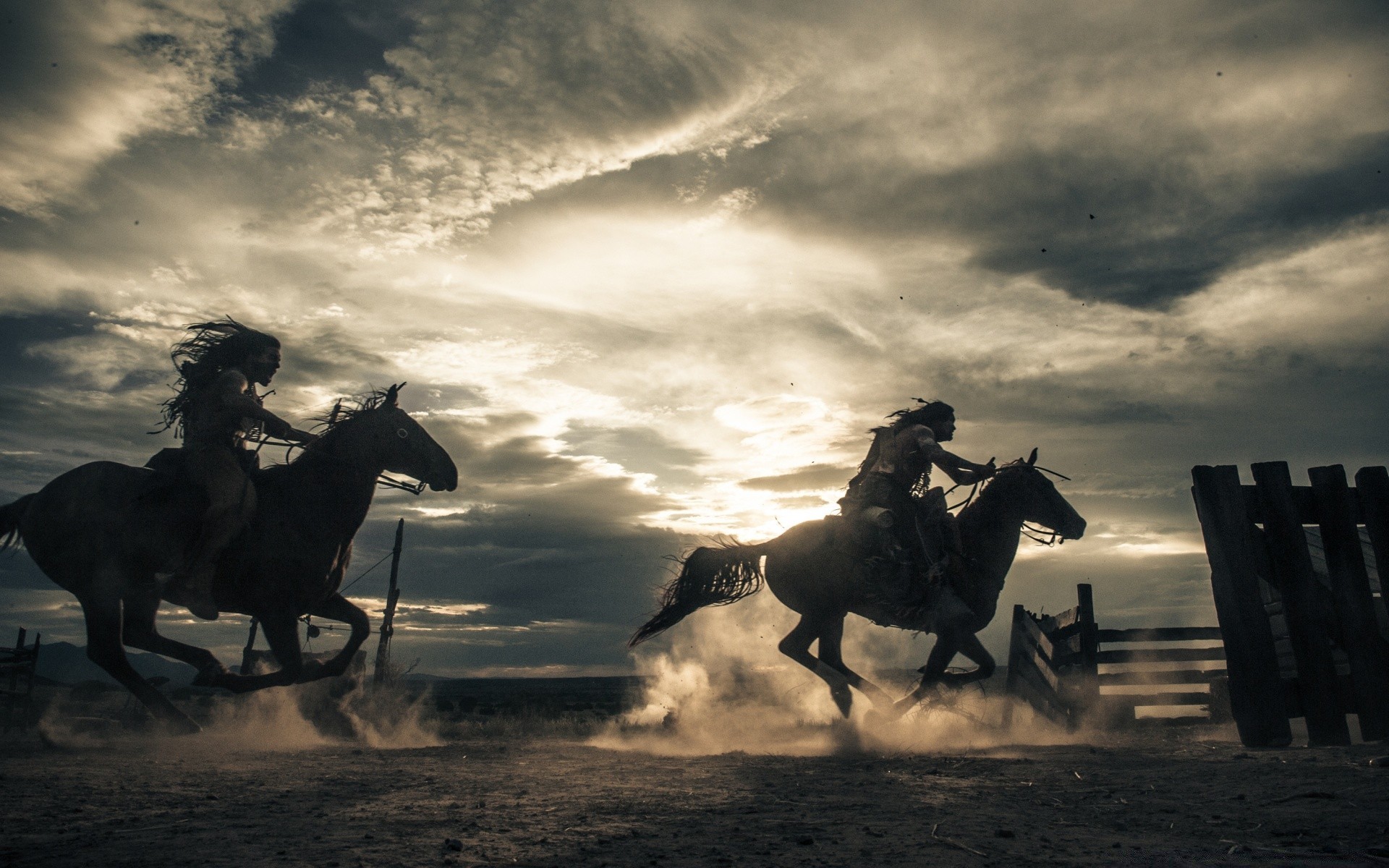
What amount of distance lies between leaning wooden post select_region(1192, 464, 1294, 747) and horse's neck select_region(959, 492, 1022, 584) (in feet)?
7.71

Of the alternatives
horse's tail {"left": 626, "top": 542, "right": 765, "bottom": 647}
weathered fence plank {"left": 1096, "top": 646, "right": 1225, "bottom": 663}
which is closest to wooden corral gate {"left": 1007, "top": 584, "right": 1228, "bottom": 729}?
weathered fence plank {"left": 1096, "top": 646, "right": 1225, "bottom": 663}

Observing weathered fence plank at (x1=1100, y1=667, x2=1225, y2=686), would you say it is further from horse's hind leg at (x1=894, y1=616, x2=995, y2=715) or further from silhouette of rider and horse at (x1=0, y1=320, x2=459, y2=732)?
silhouette of rider and horse at (x1=0, y1=320, x2=459, y2=732)

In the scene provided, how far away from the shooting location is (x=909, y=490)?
1023cm

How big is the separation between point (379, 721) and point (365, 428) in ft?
16.5

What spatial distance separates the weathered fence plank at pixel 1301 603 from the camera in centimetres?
704

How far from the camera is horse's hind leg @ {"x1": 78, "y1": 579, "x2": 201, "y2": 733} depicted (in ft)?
26.2

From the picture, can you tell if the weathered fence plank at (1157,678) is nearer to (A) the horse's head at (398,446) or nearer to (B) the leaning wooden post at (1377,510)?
(B) the leaning wooden post at (1377,510)

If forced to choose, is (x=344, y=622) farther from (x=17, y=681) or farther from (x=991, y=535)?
(x=17, y=681)

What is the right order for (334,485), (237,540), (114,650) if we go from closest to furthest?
1. (114,650)
2. (237,540)
3. (334,485)

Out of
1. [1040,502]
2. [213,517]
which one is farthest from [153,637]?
[1040,502]

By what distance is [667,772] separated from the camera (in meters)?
6.61

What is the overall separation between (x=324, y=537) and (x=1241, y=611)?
8.61 meters

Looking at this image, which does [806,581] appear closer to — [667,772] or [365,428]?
[667,772]

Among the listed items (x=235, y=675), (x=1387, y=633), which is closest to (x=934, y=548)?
(x=1387, y=633)
